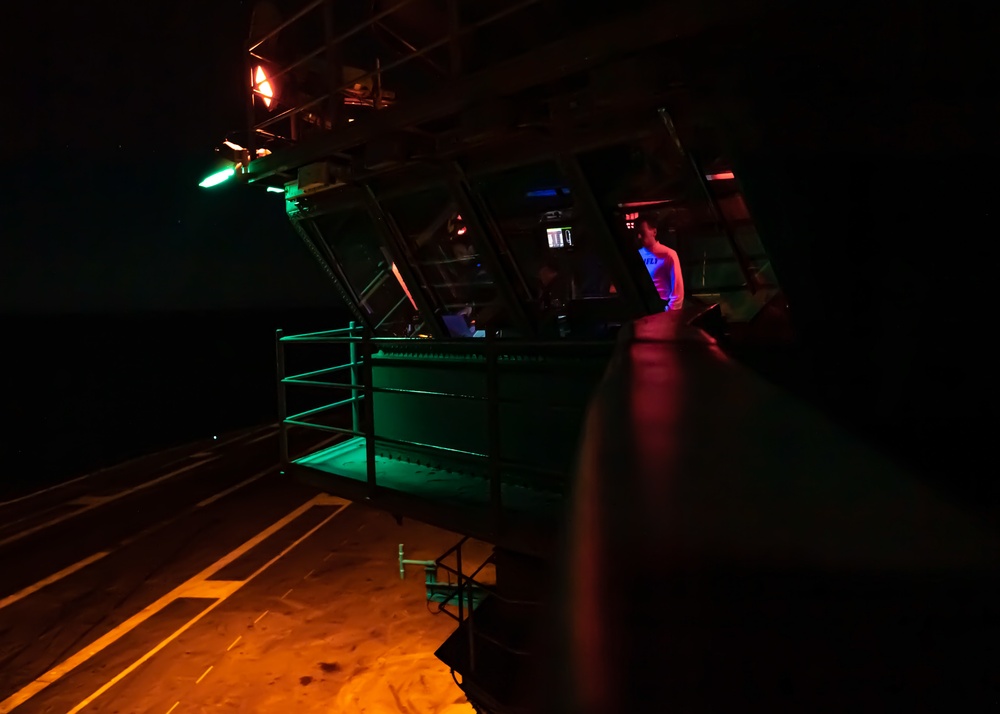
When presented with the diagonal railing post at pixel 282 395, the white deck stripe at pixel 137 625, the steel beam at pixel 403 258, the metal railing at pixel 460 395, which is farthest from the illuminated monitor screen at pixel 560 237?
the white deck stripe at pixel 137 625

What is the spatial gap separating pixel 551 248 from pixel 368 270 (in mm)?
2701

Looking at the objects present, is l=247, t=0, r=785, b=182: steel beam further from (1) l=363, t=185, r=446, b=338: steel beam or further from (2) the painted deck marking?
(2) the painted deck marking

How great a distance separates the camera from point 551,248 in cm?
533

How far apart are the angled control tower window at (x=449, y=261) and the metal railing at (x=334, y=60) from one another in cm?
114

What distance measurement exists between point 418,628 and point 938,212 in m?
7.80

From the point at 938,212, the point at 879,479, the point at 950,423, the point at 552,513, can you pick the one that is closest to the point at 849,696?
the point at 879,479

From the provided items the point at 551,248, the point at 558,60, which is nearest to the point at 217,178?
the point at 551,248

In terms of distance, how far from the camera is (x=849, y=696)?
937 mm

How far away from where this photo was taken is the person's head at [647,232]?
4746 millimetres

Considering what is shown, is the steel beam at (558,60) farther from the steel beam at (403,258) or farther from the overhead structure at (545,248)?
the steel beam at (403,258)

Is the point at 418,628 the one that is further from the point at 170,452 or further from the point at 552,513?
the point at 170,452

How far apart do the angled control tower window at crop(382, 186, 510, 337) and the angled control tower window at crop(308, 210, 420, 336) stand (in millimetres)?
430

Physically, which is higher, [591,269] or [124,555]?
[591,269]

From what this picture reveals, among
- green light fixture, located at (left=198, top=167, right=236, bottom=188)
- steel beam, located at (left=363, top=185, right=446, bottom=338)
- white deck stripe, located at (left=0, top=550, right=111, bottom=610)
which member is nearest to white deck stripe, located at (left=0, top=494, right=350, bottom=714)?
white deck stripe, located at (left=0, top=550, right=111, bottom=610)
